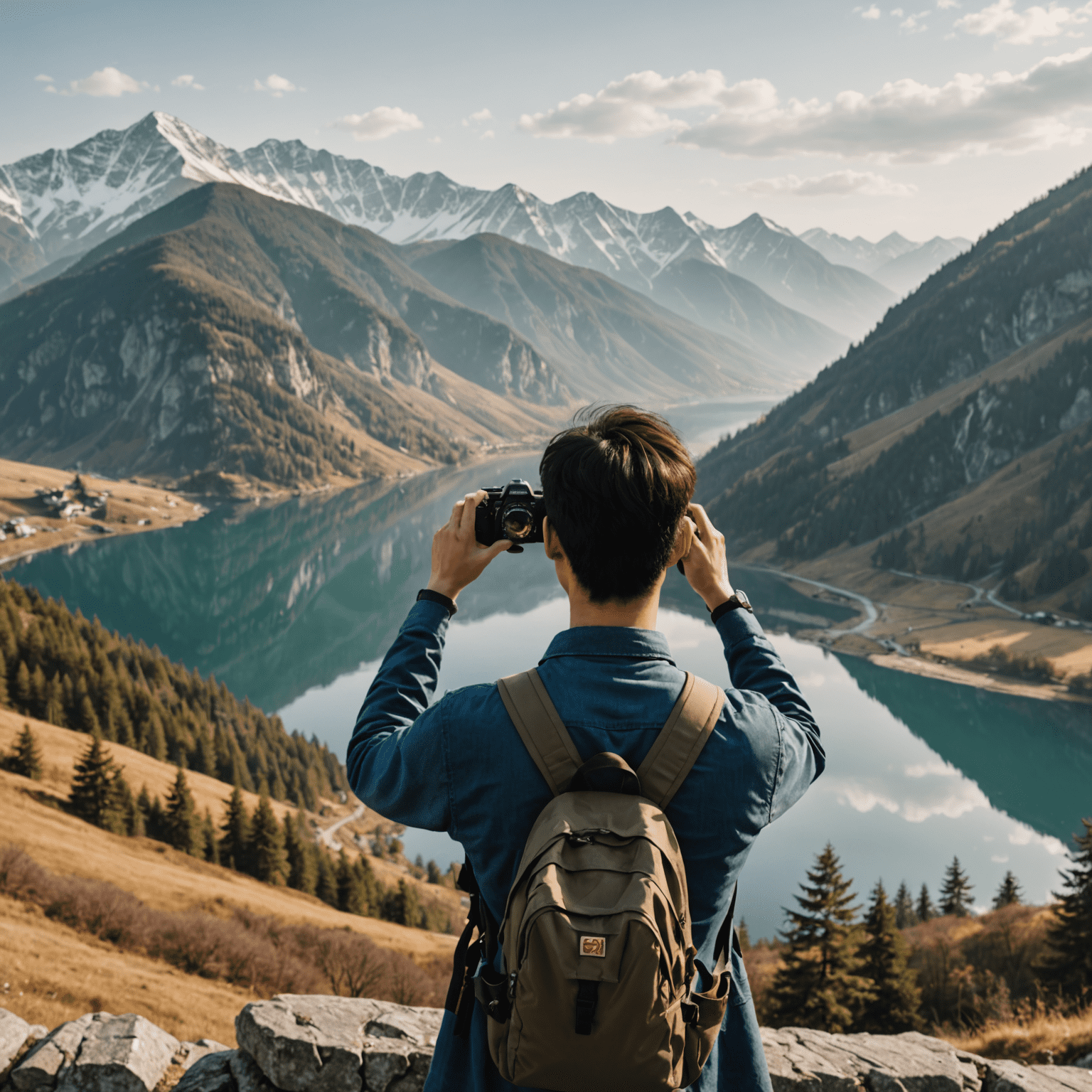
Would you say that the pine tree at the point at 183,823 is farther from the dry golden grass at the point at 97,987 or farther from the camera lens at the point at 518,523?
the camera lens at the point at 518,523

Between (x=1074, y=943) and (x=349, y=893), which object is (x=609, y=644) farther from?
(x=349, y=893)

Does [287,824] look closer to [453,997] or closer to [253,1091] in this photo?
[253,1091]

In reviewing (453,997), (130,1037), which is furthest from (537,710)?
(130,1037)

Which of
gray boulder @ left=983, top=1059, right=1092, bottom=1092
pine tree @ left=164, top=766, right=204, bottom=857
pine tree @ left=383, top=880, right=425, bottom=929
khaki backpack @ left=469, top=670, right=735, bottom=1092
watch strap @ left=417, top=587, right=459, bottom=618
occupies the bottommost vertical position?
pine tree @ left=383, top=880, right=425, bottom=929

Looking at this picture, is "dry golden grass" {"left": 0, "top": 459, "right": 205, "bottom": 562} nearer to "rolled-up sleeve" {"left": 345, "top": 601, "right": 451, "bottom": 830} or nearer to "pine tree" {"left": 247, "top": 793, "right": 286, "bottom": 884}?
"pine tree" {"left": 247, "top": 793, "right": 286, "bottom": 884}

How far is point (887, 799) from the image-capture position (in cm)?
6688

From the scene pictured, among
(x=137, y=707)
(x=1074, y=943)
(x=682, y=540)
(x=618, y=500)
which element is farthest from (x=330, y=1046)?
(x=137, y=707)

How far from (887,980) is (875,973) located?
14.4 inches

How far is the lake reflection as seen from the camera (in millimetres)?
60406

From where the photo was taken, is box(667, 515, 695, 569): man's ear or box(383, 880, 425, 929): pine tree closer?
box(667, 515, 695, 569): man's ear

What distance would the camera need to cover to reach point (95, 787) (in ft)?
140

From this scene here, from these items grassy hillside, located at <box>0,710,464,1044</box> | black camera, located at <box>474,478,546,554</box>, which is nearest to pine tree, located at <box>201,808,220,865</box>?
grassy hillside, located at <box>0,710,464,1044</box>

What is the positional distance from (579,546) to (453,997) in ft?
4.92

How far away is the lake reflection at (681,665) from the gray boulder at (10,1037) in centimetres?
4835
